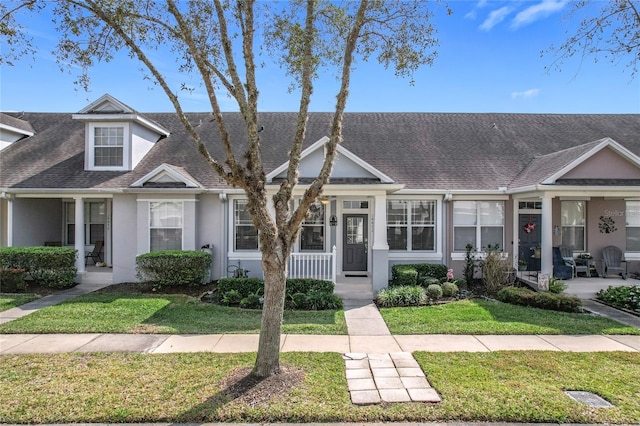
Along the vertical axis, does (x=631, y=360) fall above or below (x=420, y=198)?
below

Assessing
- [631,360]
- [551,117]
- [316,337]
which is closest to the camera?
[631,360]

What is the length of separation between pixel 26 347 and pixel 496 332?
28.4ft

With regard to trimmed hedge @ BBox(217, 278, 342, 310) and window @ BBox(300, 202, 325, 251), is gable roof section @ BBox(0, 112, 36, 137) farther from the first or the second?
window @ BBox(300, 202, 325, 251)

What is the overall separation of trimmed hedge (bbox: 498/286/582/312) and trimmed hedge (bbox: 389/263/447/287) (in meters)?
2.05

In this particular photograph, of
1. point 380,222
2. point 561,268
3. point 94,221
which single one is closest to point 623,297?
point 561,268

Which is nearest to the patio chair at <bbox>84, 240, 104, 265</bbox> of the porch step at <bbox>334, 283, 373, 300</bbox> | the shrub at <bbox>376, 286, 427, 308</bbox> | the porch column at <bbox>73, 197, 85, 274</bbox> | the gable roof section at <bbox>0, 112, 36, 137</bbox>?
the porch column at <bbox>73, 197, 85, 274</bbox>

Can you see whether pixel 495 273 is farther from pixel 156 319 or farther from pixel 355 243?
pixel 156 319

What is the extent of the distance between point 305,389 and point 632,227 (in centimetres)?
1360

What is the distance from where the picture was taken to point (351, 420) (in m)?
4.41

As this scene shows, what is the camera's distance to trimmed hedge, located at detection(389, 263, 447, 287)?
37.3ft

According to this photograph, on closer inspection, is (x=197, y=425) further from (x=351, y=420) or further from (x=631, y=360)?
(x=631, y=360)

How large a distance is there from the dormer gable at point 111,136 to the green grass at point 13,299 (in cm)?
480

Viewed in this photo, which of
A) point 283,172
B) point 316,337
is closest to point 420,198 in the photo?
point 283,172

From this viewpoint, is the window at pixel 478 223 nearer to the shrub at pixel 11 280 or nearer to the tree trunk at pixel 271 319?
the tree trunk at pixel 271 319
